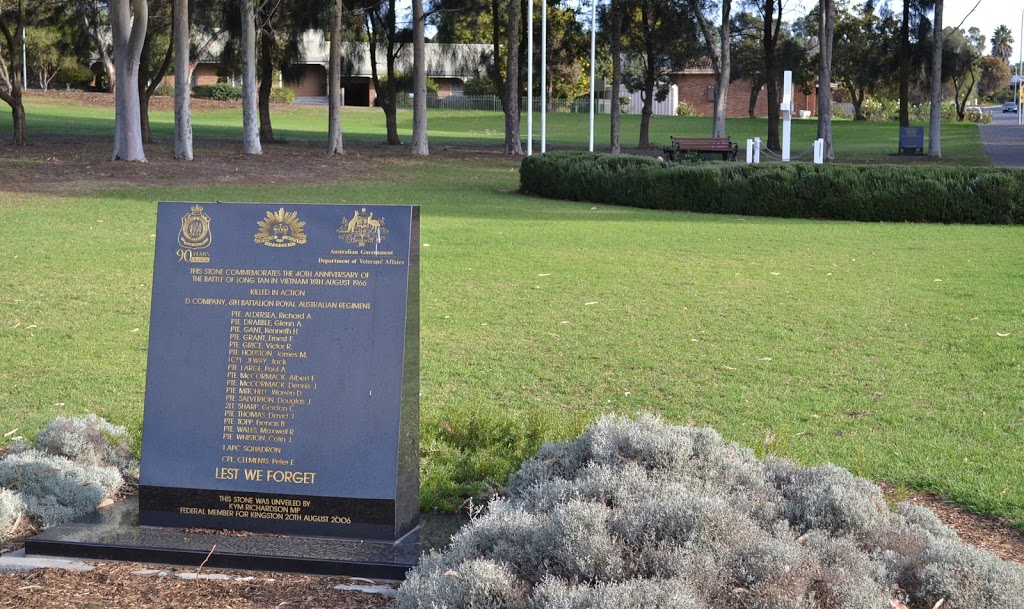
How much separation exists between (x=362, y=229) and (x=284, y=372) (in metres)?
0.69

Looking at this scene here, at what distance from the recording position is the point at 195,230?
4617mm

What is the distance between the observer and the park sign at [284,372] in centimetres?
439

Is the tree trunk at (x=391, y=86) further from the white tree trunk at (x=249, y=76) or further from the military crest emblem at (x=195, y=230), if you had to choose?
the military crest emblem at (x=195, y=230)

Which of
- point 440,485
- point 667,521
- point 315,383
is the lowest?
point 440,485

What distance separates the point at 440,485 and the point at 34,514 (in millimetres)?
1849

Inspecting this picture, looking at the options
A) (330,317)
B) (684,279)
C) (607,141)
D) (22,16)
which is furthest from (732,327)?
(607,141)

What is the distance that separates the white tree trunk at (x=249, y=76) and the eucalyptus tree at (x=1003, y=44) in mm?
140618

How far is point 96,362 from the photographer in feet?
26.1

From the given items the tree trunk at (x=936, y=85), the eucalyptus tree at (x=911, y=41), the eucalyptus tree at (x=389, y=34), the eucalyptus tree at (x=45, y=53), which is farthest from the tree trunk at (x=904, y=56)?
the eucalyptus tree at (x=45, y=53)

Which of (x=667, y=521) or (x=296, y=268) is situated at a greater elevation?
(x=296, y=268)

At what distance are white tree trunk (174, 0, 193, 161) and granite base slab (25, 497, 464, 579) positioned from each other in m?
24.3

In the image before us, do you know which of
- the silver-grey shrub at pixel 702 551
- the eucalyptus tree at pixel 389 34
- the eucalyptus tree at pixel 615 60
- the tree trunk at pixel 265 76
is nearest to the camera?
the silver-grey shrub at pixel 702 551

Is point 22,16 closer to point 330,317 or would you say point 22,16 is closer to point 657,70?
point 657,70

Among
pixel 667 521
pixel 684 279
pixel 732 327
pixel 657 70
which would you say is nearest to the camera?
pixel 667 521
